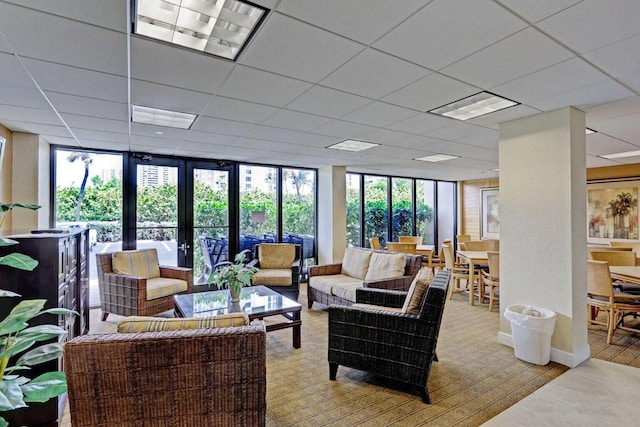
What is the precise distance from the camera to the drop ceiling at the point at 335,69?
1671 mm

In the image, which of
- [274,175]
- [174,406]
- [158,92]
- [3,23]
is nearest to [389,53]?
[158,92]

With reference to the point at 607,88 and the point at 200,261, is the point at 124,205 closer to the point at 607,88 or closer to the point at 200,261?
the point at 200,261

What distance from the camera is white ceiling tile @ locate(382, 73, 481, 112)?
2504mm

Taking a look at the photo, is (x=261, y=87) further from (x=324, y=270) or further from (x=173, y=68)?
(x=324, y=270)

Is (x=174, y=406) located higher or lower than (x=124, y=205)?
lower

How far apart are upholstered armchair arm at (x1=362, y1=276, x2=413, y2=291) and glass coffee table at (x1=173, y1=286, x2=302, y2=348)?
97 cm

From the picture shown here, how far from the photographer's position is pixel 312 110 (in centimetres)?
317

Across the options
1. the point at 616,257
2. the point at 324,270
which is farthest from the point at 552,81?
the point at 616,257

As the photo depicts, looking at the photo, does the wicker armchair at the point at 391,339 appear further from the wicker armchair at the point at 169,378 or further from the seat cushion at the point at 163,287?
the seat cushion at the point at 163,287

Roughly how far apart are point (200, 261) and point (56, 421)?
375 cm

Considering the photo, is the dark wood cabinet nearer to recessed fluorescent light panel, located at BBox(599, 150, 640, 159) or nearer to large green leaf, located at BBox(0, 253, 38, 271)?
large green leaf, located at BBox(0, 253, 38, 271)

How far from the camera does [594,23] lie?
68.8 inches

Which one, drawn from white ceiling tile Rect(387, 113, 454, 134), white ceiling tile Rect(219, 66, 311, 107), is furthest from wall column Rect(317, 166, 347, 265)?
white ceiling tile Rect(219, 66, 311, 107)

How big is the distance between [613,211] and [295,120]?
6.86 meters
